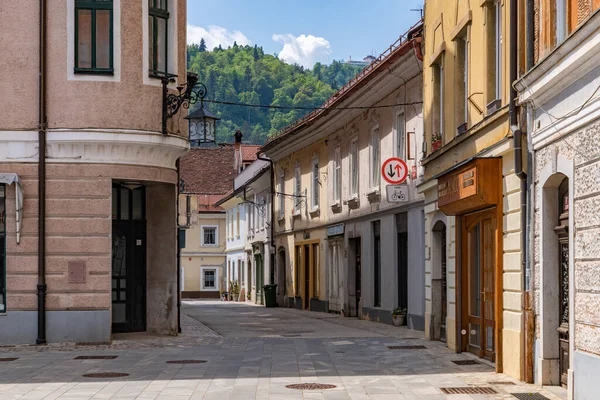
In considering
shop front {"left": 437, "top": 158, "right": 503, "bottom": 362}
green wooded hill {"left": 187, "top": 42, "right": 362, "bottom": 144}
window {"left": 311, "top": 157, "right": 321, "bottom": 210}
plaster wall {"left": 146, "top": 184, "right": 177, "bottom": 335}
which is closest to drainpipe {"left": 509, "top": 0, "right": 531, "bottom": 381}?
shop front {"left": 437, "top": 158, "right": 503, "bottom": 362}

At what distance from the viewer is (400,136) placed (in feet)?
90.9

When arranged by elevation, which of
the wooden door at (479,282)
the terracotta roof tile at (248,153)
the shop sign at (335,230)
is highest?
the terracotta roof tile at (248,153)

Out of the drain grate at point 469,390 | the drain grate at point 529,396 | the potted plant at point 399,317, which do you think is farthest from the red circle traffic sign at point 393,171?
the drain grate at point 529,396

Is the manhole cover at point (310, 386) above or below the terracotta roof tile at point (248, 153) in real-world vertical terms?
below

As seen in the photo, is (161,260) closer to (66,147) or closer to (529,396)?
(66,147)

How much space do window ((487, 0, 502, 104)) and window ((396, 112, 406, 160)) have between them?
10756 millimetres

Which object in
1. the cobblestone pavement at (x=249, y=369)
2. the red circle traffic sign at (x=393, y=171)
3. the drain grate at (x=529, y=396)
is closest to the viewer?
the drain grate at (x=529, y=396)

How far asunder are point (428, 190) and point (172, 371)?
7.62 metres

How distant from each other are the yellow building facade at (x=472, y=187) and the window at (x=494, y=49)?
1 centimetres

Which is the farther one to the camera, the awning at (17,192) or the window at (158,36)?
the window at (158,36)

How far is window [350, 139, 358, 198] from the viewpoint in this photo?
32906 mm

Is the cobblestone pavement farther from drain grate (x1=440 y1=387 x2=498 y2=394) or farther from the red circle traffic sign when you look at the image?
the red circle traffic sign

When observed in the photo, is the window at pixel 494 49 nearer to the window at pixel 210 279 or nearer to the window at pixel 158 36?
the window at pixel 158 36

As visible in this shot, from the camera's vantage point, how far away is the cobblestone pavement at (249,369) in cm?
1293
